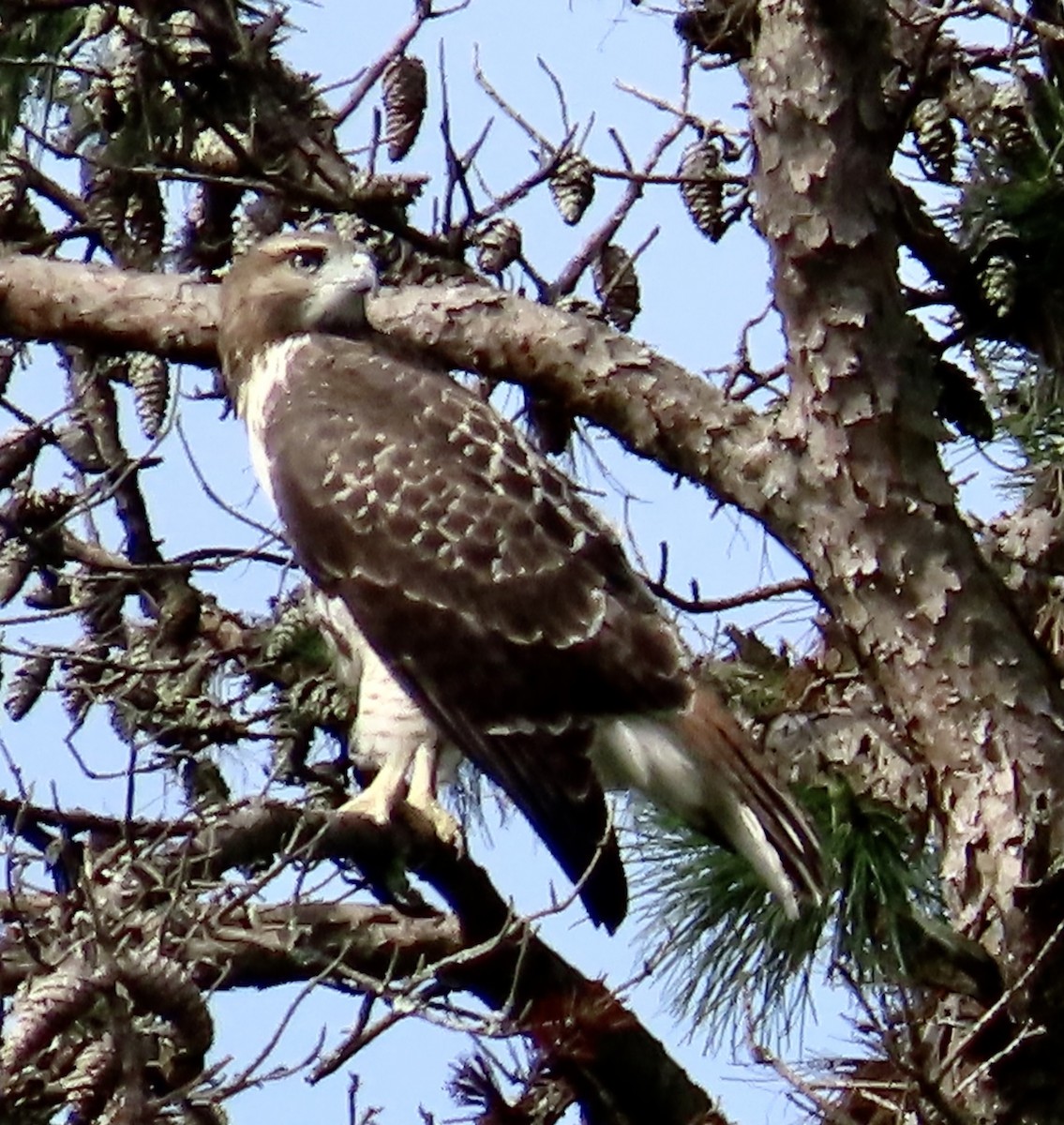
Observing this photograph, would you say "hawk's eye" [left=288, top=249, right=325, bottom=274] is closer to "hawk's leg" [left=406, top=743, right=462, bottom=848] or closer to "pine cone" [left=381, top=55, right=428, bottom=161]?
"pine cone" [left=381, top=55, right=428, bottom=161]

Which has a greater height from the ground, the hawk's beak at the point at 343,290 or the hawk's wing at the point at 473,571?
the hawk's beak at the point at 343,290

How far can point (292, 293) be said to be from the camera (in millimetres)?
5199

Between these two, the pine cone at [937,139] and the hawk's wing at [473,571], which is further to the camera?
the pine cone at [937,139]

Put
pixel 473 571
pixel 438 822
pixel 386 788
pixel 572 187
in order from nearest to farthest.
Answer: pixel 438 822 → pixel 386 788 → pixel 473 571 → pixel 572 187

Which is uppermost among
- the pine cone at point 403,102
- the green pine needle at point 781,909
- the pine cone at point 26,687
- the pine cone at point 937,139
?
the pine cone at point 403,102

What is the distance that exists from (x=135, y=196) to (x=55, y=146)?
0.29 meters

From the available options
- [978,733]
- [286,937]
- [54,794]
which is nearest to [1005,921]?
[978,733]

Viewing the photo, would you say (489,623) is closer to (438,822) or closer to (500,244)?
(438,822)

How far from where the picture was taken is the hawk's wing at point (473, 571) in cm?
454

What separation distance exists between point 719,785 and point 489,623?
1.81 feet

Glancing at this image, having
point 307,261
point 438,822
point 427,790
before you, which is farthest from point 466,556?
point 307,261

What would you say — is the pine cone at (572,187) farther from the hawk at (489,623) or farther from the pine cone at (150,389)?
the pine cone at (150,389)

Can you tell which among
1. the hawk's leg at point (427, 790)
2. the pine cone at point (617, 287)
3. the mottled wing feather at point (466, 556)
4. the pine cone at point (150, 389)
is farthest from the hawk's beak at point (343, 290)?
the hawk's leg at point (427, 790)

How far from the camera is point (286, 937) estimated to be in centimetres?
364
